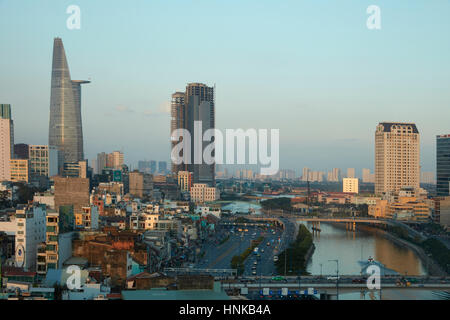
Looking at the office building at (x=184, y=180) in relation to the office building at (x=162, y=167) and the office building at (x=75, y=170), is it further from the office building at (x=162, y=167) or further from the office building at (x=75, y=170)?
the office building at (x=162, y=167)

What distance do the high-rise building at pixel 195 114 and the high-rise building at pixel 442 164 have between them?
41.5 ft

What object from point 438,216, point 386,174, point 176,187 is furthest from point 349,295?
point 386,174

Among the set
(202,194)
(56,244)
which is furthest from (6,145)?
(56,244)

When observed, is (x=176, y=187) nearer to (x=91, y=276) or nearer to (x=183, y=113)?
(x=183, y=113)

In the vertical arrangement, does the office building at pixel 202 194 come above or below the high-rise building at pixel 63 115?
below

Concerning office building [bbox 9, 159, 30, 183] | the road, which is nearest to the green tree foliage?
the road

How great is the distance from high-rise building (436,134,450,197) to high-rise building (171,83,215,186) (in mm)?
12662

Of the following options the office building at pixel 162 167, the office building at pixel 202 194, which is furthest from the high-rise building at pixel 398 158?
the office building at pixel 162 167

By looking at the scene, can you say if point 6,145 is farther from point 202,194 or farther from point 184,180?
point 184,180

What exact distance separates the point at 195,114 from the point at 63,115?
7.40m

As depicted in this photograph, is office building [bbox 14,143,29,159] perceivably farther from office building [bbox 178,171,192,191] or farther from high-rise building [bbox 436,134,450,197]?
high-rise building [bbox 436,134,450,197]

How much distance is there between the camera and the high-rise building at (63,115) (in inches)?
962

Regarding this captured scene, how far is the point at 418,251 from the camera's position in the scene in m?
10.9
